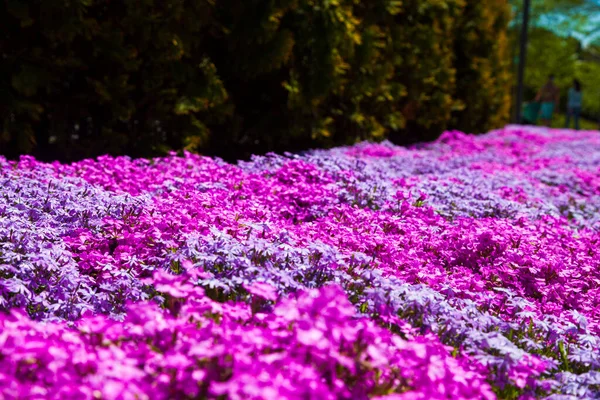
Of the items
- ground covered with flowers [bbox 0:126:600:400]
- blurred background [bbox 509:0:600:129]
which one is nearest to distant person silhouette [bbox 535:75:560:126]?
blurred background [bbox 509:0:600:129]

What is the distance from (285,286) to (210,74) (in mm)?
5760

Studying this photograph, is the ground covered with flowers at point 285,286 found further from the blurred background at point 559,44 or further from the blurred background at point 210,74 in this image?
the blurred background at point 559,44

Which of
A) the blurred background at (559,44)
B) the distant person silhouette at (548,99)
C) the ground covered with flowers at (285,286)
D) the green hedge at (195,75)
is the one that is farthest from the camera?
the blurred background at (559,44)

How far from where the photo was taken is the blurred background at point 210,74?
7.35 meters

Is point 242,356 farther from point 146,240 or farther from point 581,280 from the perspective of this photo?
point 581,280

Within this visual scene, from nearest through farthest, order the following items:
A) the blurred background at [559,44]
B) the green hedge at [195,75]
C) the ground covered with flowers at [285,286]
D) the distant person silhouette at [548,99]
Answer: the ground covered with flowers at [285,286], the green hedge at [195,75], the distant person silhouette at [548,99], the blurred background at [559,44]

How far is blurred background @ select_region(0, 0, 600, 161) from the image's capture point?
735 centimetres

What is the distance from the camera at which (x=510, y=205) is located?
6594 mm

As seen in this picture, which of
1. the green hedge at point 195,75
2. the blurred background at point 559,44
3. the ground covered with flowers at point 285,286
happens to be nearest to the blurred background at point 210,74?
the green hedge at point 195,75

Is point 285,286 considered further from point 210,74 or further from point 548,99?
point 548,99

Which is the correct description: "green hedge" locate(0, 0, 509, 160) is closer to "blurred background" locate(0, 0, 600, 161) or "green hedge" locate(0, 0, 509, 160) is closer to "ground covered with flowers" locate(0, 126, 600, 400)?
"blurred background" locate(0, 0, 600, 161)

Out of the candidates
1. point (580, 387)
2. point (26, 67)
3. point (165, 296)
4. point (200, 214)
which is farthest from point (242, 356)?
point (26, 67)

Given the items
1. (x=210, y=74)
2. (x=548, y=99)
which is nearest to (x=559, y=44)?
(x=548, y=99)

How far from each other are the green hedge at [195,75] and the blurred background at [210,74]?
0.02 meters
